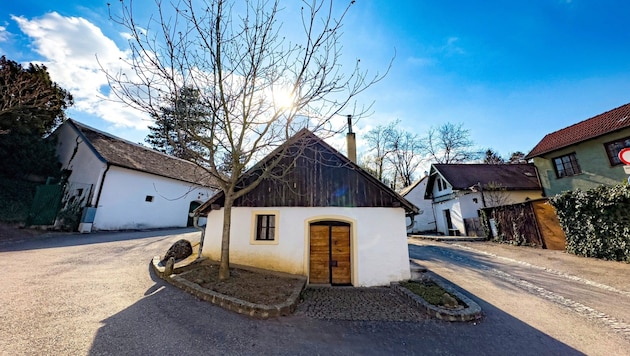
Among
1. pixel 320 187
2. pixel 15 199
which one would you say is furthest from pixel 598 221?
pixel 15 199

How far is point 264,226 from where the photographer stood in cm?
941

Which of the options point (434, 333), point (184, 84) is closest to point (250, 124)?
point (184, 84)

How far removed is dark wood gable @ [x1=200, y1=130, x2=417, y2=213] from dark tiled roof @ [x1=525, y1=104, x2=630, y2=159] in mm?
15893

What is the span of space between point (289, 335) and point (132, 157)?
20370 millimetres

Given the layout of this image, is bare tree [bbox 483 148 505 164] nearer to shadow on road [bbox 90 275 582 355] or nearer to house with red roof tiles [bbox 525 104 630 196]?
house with red roof tiles [bbox 525 104 630 196]

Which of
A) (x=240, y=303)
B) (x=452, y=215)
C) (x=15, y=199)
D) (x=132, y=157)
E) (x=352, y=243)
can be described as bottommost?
(x=240, y=303)

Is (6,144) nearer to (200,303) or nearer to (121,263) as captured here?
(121,263)

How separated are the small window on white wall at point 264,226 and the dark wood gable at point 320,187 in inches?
16.7

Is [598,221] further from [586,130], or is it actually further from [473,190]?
[586,130]

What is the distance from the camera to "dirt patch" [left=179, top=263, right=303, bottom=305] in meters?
6.33

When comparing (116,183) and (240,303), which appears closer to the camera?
(240,303)

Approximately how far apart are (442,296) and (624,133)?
1764 centimetres

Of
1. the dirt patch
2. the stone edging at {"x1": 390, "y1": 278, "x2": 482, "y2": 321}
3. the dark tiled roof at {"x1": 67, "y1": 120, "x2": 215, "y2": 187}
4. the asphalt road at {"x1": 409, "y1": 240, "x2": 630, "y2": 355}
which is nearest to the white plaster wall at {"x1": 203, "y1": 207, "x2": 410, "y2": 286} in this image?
the dirt patch

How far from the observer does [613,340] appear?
15.9 feet
